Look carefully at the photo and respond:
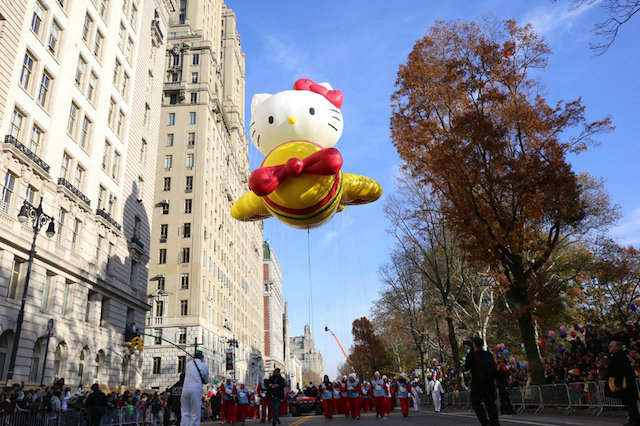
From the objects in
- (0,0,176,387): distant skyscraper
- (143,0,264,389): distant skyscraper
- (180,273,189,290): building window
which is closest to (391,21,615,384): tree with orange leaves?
(0,0,176,387): distant skyscraper

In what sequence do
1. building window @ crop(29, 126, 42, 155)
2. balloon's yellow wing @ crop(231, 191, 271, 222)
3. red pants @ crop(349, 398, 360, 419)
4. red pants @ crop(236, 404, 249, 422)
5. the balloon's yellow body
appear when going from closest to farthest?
the balloon's yellow body, balloon's yellow wing @ crop(231, 191, 271, 222), red pants @ crop(236, 404, 249, 422), red pants @ crop(349, 398, 360, 419), building window @ crop(29, 126, 42, 155)

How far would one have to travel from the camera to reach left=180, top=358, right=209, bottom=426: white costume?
358 inches

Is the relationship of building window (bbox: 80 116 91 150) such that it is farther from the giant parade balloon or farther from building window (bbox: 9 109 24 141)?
the giant parade balloon

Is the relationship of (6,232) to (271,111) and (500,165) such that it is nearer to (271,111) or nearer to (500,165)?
(271,111)

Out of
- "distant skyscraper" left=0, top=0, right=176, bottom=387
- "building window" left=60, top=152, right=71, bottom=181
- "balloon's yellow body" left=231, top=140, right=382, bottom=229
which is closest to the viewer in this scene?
"balloon's yellow body" left=231, top=140, right=382, bottom=229

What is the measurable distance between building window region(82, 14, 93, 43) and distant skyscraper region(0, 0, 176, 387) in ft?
0.25

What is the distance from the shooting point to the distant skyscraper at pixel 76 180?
20.2 metres

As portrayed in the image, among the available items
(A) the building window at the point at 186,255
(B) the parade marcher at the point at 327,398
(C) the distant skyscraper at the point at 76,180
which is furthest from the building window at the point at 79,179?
(A) the building window at the point at 186,255

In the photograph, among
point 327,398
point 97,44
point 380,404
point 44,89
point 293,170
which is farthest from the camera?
point 97,44

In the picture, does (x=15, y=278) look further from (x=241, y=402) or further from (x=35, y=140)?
(x=241, y=402)

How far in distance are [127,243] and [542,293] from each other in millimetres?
26482

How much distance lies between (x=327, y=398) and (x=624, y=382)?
12930 mm

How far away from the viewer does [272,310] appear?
128125 mm

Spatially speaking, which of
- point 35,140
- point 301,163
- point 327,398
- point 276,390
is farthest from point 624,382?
point 35,140
